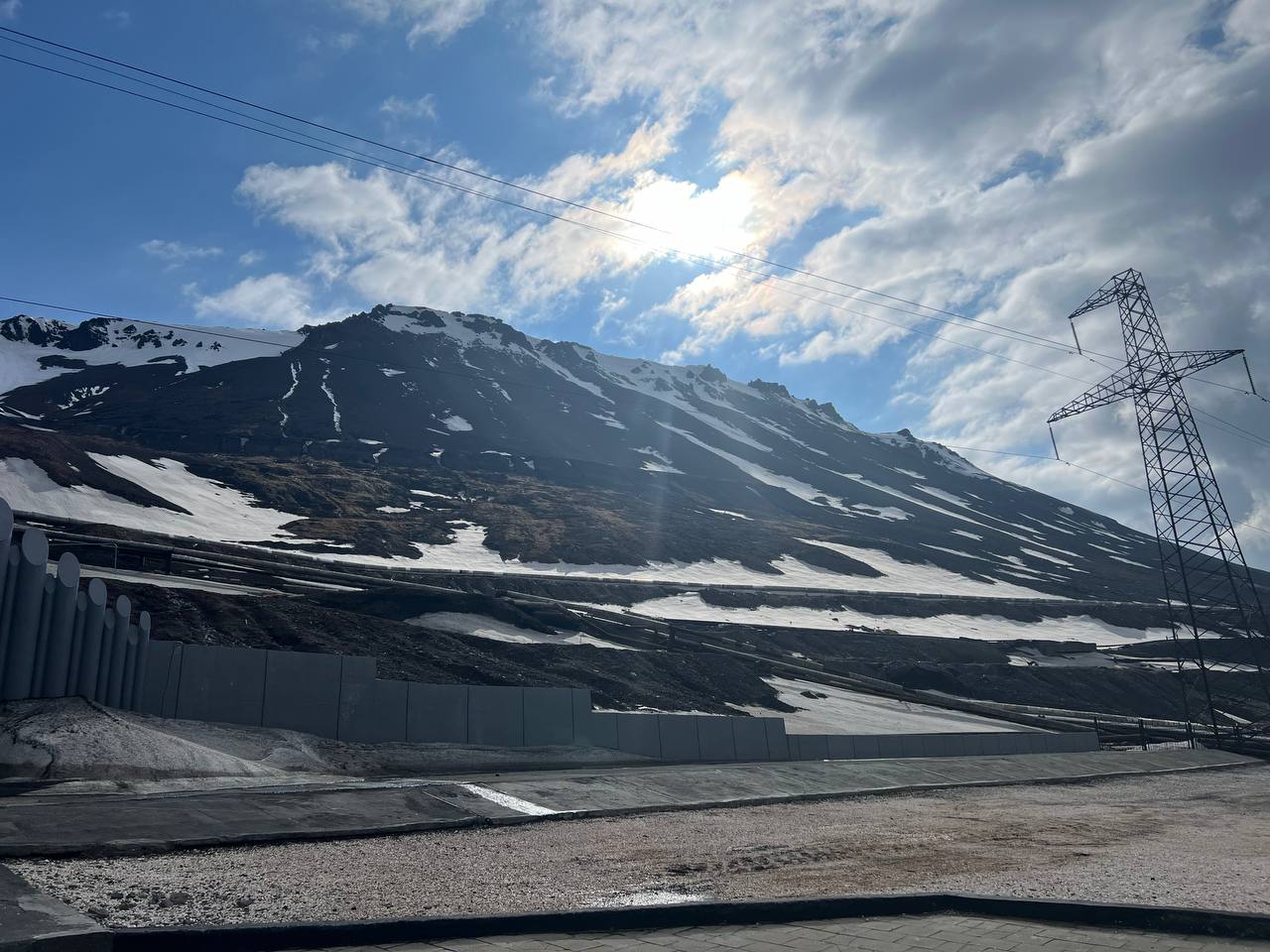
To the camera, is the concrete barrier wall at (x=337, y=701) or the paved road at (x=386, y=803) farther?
the concrete barrier wall at (x=337, y=701)

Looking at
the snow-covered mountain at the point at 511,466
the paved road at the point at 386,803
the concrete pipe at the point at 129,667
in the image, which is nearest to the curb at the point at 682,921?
the paved road at the point at 386,803

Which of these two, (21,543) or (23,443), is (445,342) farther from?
(21,543)

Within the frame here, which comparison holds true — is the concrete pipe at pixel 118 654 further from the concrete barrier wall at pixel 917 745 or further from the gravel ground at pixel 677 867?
the concrete barrier wall at pixel 917 745

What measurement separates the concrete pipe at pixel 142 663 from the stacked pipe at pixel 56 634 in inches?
1.2

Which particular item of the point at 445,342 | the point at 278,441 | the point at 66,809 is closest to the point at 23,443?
the point at 278,441

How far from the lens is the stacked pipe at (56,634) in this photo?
14836 millimetres

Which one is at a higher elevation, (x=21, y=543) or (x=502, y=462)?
(x=502, y=462)

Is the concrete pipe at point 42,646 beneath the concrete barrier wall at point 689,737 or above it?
above

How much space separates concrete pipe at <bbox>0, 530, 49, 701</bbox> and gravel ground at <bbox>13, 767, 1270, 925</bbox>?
807 centimetres

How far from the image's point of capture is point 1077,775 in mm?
26516

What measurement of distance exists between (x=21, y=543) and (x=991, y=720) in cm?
4038

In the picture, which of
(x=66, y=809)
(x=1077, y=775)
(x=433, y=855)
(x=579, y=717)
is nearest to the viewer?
(x=433, y=855)

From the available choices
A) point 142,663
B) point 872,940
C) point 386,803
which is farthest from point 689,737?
point 872,940

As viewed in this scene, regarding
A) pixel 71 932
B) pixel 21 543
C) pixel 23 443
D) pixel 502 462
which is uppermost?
pixel 502 462
